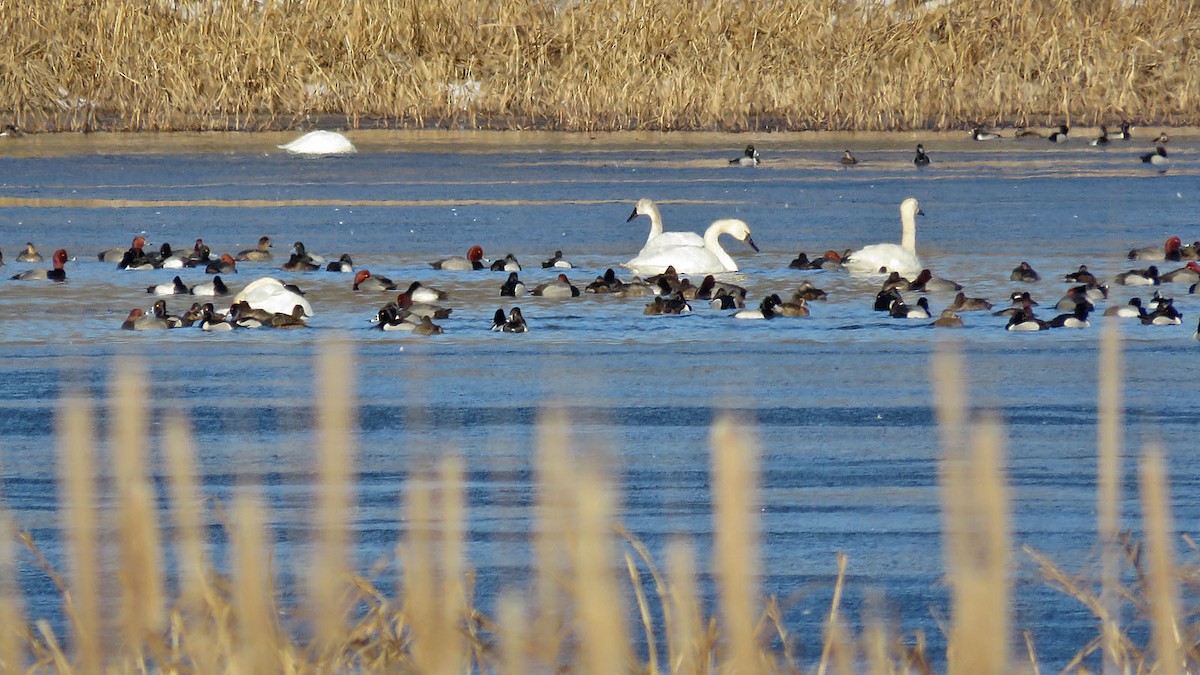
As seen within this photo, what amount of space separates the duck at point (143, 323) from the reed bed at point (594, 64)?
18817mm

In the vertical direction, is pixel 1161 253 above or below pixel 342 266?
below

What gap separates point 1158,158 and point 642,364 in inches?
649

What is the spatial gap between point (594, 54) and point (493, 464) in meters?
26.2

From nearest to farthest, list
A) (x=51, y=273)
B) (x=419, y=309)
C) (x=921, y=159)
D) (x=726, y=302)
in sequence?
(x=419, y=309) < (x=726, y=302) < (x=51, y=273) < (x=921, y=159)

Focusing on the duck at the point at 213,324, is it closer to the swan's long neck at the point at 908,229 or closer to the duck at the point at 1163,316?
the duck at the point at 1163,316

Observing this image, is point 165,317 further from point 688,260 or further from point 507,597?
point 507,597

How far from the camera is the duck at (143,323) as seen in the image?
520 inches

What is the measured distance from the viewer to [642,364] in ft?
38.8

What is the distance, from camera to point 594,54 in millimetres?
34469

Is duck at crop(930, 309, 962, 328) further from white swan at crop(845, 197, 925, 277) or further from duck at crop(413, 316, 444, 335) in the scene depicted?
duck at crop(413, 316, 444, 335)

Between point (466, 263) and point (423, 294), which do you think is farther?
point (466, 263)

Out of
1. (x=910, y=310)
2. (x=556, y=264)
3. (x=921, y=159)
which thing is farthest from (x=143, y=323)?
(x=921, y=159)

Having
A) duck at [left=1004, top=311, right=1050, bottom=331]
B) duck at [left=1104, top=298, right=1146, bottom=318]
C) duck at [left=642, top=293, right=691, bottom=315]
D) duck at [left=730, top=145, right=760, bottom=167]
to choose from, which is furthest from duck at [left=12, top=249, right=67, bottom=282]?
duck at [left=730, top=145, right=760, bottom=167]

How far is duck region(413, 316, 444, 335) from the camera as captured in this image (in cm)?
1311
